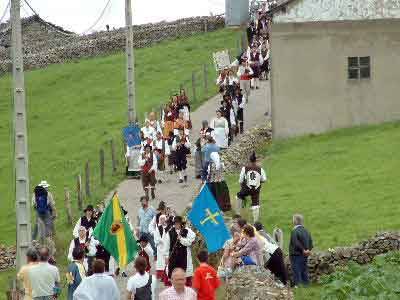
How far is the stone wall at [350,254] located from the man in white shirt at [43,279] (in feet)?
19.4

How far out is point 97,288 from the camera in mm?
20406

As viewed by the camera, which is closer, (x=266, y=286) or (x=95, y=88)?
(x=266, y=286)

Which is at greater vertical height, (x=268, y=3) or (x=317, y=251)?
(x=268, y=3)

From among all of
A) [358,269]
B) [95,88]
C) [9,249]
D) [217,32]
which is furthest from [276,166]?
[217,32]

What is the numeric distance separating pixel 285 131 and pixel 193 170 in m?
5.37

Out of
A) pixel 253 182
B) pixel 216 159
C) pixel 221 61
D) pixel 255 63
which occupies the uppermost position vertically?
pixel 221 61

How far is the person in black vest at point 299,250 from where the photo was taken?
84.7 feet

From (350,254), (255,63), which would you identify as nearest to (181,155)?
(350,254)

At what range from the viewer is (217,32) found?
7456 cm

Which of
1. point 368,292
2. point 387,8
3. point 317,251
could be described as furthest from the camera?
point 387,8

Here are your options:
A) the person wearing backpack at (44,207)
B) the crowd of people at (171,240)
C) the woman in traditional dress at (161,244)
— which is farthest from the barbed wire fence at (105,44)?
the woman in traditional dress at (161,244)

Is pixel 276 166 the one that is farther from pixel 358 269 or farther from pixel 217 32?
pixel 217 32

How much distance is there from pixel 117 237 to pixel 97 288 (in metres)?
6.15

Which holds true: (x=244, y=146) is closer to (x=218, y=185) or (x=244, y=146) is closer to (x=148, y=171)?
A: (x=148, y=171)
